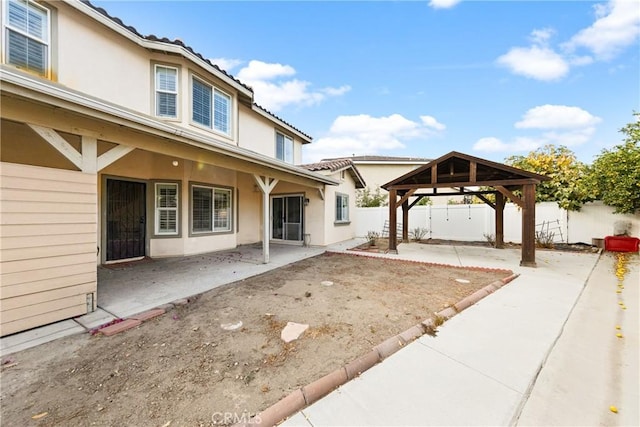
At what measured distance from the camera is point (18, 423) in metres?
1.90

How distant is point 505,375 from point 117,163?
9.28 m

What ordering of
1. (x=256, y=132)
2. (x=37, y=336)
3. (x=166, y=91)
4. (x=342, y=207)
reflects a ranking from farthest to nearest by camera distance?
(x=342, y=207) → (x=256, y=132) → (x=166, y=91) → (x=37, y=336)

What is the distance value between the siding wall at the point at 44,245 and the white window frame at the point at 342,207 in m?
9.23

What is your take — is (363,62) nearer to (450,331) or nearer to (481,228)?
(481,228)

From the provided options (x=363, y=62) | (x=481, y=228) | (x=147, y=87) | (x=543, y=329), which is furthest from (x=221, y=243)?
(x=481, y=228)

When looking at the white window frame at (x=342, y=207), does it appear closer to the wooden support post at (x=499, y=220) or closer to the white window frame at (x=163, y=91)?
the wooden support post at (x=499, y=220)

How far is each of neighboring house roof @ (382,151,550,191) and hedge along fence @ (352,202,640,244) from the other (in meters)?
3.86

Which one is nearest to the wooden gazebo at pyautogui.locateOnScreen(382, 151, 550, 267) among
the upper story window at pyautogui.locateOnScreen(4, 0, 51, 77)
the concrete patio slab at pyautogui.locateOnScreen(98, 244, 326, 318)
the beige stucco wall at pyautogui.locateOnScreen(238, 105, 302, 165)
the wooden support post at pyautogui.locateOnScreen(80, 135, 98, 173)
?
the concrete patio slab at pyautogui.locateOnScreen(98, 244, 326, 318)

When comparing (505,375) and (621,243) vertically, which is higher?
(621,243)

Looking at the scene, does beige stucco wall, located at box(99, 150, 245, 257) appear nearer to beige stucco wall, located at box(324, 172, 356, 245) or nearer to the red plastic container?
beige stucco wall, located at box(324, 172, 356, 245)

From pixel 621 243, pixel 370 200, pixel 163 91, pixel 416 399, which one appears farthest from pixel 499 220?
pixel 163 91

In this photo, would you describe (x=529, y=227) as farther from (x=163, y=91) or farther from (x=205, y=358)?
(x=163, y=91)

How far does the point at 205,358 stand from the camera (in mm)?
2738

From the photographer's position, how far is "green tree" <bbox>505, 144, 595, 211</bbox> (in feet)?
32.5
